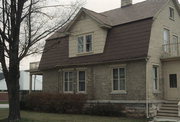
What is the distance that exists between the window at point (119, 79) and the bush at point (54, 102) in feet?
9.06

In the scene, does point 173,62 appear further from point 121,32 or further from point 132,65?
point 121,32

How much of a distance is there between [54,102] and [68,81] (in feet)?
7.59

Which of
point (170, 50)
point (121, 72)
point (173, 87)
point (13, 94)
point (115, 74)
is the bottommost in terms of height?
point (13, 94)

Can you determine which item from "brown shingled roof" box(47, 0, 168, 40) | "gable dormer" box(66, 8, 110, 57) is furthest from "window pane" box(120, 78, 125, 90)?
"brown shingled roof" box(47, 0, 168, 40)

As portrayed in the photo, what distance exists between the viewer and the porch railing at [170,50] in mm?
21812

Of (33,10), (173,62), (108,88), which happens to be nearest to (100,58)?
(108,88)

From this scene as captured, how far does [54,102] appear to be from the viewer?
79.3 ft

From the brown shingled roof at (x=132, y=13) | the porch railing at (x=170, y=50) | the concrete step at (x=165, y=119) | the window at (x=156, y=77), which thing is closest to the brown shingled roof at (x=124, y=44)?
the brown shingled roof at (x=132, y=13)

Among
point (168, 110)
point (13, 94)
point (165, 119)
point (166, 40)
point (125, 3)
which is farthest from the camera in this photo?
point (125, 3)

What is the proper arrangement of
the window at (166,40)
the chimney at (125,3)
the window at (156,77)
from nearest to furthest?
the window at (156,77) < the window at (166,40) < the chimney at (125,3)

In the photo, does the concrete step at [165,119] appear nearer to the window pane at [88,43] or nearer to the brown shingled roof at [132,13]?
the brown shingled roof at [132,13]

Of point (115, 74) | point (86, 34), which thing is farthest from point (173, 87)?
point (86, 34)

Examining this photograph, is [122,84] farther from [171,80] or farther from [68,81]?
[68,81]

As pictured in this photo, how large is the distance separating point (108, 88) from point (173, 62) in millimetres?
5127
